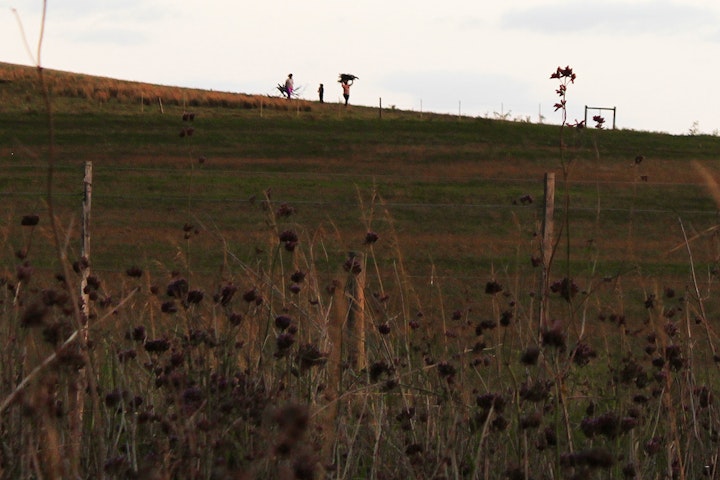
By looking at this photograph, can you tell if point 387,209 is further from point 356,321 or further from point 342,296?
point 342,296

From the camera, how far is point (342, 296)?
2.10m

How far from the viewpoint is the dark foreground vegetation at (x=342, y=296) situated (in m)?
2.24

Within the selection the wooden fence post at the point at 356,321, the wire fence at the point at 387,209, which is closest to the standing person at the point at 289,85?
the wire fence at the point at 387,209

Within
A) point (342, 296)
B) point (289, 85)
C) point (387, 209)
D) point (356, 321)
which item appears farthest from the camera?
point (289, 85)

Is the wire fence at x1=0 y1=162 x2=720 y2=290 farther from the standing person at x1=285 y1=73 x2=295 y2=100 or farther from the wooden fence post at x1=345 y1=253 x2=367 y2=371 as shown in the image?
the standing person at x1=285 y1=73 x2=295 y2=100

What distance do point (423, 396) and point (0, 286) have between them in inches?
58.7

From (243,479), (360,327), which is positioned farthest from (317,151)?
(243,479)

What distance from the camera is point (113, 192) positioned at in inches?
698

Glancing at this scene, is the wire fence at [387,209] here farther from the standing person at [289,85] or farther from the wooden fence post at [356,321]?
the standing person at [289,85]

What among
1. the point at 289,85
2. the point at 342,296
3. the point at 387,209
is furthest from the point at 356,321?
the point at 289,85

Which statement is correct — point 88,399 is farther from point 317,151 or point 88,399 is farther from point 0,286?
point 317,151

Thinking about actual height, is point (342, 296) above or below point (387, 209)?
above

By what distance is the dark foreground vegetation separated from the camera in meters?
2.24

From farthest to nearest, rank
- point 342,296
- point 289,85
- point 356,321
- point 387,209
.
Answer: point 289,85 < point 387,209 < point 356,321 < point 342,296
